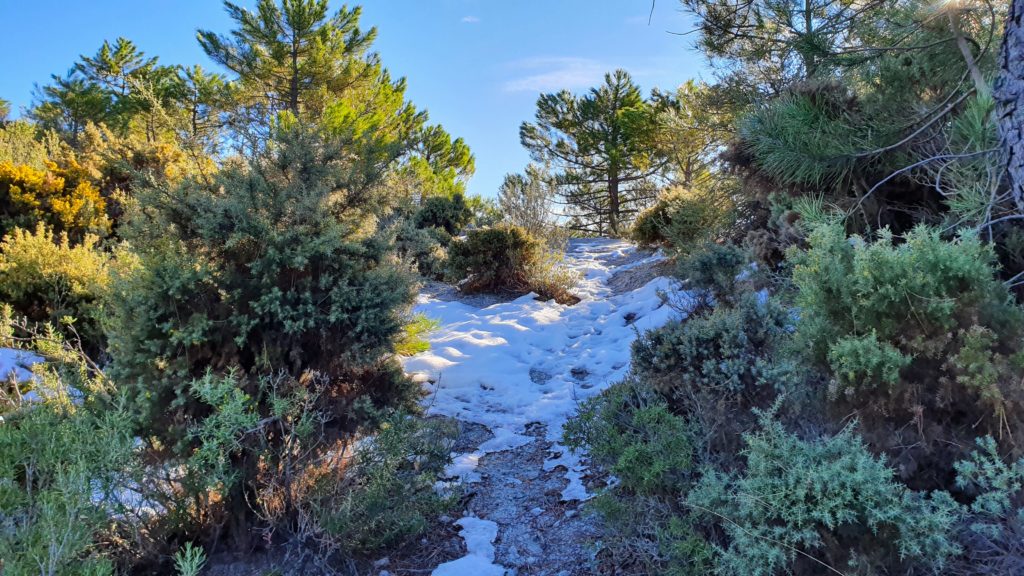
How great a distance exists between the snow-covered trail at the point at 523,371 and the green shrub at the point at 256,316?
0.63 meters

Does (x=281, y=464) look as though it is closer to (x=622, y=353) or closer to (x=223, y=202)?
(x=223, y=202)

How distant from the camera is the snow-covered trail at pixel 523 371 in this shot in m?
3.08

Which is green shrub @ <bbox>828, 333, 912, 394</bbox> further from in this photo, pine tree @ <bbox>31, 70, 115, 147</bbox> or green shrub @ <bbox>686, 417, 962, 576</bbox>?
pine tree @ <bbox>31, 70, 115, 147</bbox>

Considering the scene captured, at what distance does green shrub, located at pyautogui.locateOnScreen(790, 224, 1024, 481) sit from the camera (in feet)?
6.12

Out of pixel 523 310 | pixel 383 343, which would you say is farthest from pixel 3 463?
pixel 523 310

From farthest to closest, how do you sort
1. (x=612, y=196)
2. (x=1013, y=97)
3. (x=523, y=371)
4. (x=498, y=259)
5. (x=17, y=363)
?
(x=612, y=196)
(x=498, y=259)
(x=523, y=371)
(x=17, y=363)
(x=1013, y=97)

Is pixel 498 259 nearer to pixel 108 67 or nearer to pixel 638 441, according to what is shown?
pixel 638 441

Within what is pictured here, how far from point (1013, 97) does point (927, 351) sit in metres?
1.12

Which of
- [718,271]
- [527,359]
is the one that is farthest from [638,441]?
[527,359]

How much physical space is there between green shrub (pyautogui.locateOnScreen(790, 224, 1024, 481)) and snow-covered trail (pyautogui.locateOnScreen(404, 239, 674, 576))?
54.3 inches

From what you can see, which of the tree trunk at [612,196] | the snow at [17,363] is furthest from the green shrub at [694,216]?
the tree trunk at [612,196]

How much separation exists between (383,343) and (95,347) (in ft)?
10.9

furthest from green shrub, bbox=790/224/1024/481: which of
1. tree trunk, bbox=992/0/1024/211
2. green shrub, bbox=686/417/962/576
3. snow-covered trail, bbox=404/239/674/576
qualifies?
snow-covered trail, bbox=404/239/674/576

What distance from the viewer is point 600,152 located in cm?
1884
